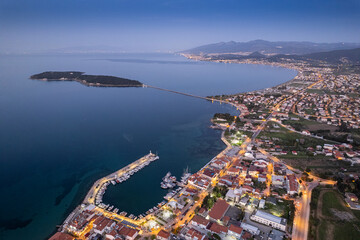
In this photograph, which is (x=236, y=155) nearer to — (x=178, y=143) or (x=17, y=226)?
(x=178, y=143)

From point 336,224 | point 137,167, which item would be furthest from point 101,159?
point 336,224

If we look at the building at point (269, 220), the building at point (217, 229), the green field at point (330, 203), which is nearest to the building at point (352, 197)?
the green field at point (330, 203)

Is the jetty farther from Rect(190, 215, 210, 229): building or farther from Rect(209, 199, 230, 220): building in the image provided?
Rect(209, 199, 230, 220): building

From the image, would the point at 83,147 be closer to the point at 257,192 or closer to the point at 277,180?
the point at 257,192

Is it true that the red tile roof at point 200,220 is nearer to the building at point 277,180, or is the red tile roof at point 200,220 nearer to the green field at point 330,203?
the building at point 277,180

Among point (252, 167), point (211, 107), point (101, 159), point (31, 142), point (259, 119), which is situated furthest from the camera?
point (211, 107)

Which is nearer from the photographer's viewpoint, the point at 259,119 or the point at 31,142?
the point at 31,142

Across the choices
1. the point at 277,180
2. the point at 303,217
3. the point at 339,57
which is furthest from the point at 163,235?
the point at 339,57

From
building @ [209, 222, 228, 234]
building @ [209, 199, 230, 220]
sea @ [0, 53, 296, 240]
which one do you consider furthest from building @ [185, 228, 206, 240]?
sea @ [0, 53, 296, 240]
